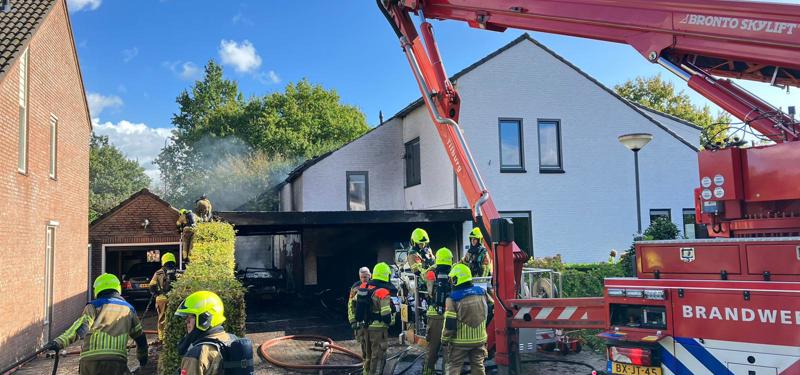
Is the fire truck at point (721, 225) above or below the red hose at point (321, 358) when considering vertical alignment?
above

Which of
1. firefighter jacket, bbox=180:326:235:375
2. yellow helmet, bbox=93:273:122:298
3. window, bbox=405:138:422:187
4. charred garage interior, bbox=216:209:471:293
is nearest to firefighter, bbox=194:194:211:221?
charred garage interior, bbox=216:209:471:293

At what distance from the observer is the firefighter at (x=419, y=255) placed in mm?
11165

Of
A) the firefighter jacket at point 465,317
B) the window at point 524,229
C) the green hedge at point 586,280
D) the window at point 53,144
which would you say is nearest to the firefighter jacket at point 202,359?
the firefighter jacket at point 465,317

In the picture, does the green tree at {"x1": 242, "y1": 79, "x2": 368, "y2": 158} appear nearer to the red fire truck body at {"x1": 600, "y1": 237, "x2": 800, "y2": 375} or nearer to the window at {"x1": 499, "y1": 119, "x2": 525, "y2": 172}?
the window at {"x1": 499, "y1": 119, "x2": 525, "y2": 172}

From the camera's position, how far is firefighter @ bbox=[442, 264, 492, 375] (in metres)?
7.07

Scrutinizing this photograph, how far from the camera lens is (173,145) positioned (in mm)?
54625

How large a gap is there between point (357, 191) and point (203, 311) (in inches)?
659

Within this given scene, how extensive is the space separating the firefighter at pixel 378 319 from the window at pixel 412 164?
35.5 ft

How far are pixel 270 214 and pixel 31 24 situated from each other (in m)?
6.61

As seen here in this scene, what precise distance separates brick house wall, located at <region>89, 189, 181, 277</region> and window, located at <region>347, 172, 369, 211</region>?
637 centimetres

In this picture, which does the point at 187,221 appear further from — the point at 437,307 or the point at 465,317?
the point at 465,317

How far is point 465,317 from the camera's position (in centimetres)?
708

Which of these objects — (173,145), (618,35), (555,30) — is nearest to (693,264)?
(618,35)

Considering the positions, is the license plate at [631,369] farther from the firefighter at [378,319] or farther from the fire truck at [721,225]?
the firefighter at [378,319]
